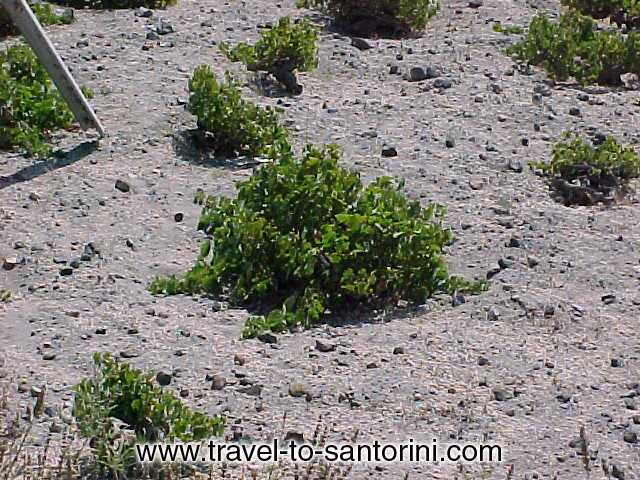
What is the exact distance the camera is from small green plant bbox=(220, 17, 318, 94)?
24.0 feet

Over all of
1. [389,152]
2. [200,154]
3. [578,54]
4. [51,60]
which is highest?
[51,60]

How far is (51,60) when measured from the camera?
634 centimetres

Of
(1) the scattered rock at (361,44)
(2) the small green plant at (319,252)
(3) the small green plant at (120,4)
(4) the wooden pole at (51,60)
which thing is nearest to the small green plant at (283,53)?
(1) the scattered rock at (361,44)

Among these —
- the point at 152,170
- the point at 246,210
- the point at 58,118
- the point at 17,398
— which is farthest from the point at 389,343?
the point at 58,118

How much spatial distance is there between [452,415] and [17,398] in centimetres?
143

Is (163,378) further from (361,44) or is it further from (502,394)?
(361,44)

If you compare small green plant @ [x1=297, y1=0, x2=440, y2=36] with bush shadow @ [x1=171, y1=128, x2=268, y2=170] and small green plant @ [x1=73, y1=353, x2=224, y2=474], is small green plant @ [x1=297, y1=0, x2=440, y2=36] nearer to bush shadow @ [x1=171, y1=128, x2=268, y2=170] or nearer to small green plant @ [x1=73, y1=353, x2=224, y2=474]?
bush shadow @ [x1=171, y1=128, x2=268, y2=170]

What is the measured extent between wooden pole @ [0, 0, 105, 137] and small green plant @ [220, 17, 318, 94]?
1168 mm

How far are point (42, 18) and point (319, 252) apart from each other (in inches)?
130

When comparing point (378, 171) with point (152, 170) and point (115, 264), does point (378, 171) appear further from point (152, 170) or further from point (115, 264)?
point (115, 264)

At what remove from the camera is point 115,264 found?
547 cm

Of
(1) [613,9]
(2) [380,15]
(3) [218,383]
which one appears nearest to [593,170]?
(2) [380,15]

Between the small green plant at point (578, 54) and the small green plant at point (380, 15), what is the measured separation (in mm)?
671

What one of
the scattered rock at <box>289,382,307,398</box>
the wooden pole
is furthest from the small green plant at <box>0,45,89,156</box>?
the scattered rock at <box>289,382,307,398</box>
